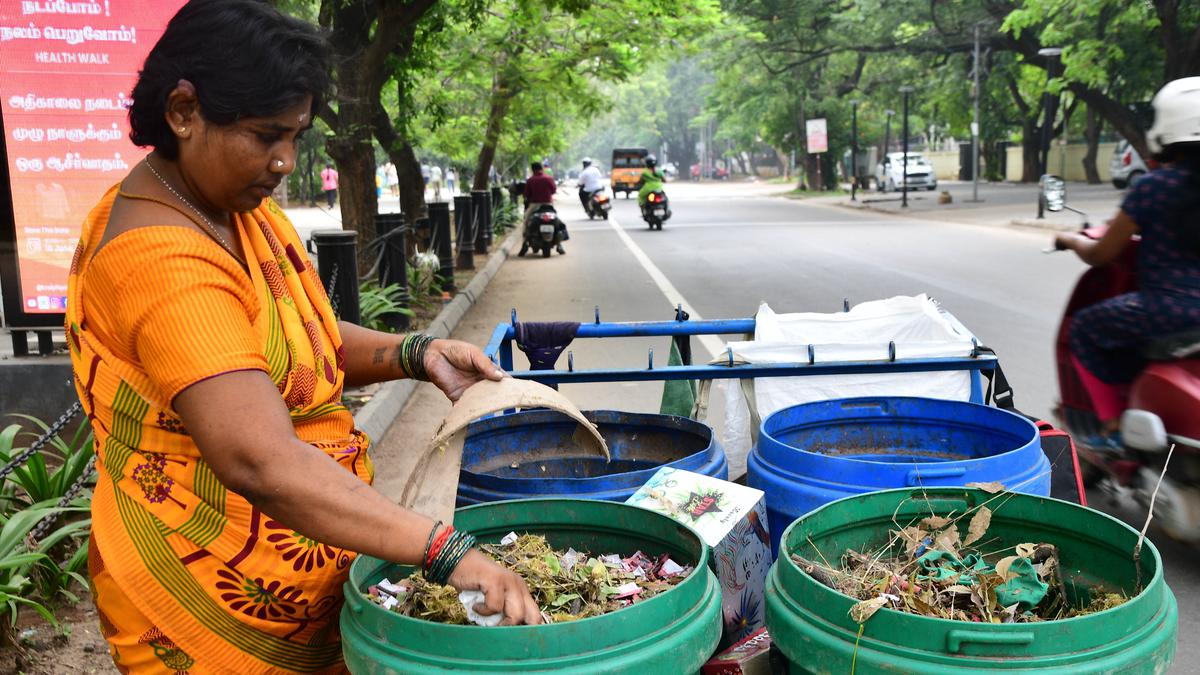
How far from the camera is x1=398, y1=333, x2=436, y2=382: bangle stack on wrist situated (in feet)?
7.65

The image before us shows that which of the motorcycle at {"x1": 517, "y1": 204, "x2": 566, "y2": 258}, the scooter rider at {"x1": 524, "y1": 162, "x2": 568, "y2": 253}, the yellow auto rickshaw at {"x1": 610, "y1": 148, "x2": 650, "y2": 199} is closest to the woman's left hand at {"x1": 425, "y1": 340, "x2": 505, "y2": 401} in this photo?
the motorcycle at {"x1": 517, "y1": 204, "x2": 566, "y2": 258}

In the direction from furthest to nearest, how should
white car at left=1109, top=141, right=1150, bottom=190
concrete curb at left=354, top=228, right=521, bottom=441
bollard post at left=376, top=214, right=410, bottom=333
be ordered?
white car at left=1109, top=141, right=1150, bottom=190 < bollard post at left=376, top=214, right=410, bottom=333 < concrete curb at left=354, top=228, right=521, bottom=441

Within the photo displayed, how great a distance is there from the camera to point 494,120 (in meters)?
18.7

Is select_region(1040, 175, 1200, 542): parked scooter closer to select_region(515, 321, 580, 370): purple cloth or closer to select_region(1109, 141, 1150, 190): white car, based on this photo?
select_region(515, 321, 580, 370): purple cloth

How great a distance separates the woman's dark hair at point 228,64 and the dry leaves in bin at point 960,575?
1.21 meters

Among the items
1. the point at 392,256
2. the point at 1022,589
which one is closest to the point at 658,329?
the point at 1022,589

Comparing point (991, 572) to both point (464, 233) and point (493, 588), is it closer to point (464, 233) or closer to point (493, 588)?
point (493, 588)

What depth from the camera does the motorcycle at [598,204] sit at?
93.4 feet

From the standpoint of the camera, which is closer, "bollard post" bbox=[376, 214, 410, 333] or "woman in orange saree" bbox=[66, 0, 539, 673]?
"woman in orange saree" bbox=[66, 0, 539, 673]

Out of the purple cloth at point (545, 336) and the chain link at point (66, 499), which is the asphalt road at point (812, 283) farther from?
the chain link at point (66, 499)

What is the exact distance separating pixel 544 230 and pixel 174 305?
17282 millimetres

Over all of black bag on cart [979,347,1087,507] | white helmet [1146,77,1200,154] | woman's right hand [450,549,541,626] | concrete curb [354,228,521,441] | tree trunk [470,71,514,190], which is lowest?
concrete curb [354,228,521,441]

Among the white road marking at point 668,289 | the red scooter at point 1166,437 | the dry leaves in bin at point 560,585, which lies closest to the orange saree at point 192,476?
the dry leaves in bin at point 560,585

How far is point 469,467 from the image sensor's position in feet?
9.48
